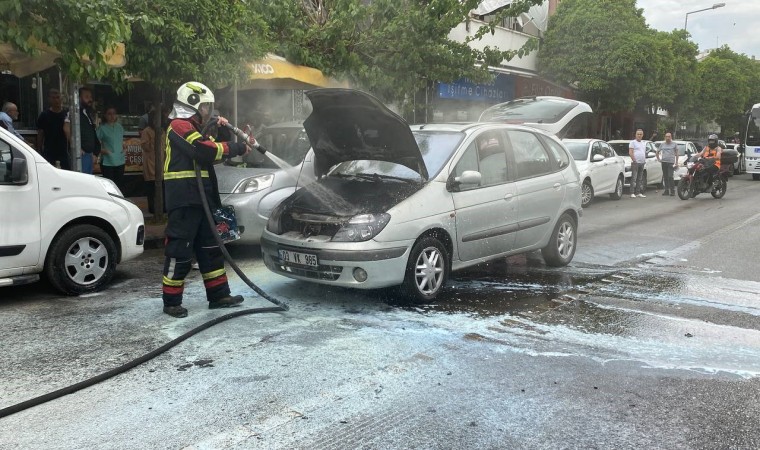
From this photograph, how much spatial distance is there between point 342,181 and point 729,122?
37561mm

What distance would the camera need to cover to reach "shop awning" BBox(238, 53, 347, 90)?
10578 mm

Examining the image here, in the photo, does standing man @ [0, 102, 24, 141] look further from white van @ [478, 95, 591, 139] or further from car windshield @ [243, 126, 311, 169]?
white van @ [478, 95, 591, 139]

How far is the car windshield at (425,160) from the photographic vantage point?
6.13 metres

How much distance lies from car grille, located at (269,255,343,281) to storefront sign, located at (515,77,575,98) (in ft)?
68.9

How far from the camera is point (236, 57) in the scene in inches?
383

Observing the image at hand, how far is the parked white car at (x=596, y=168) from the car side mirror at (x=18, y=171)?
1106 cm

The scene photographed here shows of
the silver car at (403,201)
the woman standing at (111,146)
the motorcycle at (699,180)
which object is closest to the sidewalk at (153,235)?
the woman standing at (111,146)

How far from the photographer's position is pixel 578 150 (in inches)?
599

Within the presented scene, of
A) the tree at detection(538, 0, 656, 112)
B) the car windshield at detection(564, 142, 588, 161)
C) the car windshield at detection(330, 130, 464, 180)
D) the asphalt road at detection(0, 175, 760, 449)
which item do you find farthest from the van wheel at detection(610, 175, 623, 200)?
the car windshield at detection(330, 130, 464, 180)

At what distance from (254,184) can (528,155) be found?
316 cm

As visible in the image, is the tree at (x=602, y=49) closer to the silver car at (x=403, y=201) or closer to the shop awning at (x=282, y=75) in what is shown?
the shop awning at (x=282, y=75)

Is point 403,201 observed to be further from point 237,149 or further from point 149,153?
point 149,153

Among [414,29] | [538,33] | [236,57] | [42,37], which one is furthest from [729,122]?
[42,37]

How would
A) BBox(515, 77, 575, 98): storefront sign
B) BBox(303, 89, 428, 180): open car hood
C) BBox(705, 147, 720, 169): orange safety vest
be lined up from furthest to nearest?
BBox(515, 77, 575, 98): storefront sign
BBox(705, 147, 720, 169): orange safety vest
BBox(303, 89, 428, 180): open car hood
